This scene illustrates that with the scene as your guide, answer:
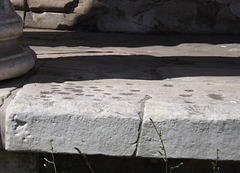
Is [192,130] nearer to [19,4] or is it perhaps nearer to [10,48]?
[10,48]

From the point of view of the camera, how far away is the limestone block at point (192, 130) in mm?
1588

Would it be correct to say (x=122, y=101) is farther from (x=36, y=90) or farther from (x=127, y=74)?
(x=127, y=74)

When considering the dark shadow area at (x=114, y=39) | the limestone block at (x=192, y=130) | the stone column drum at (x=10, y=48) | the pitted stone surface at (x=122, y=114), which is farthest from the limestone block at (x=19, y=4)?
the limestone block at (x=192, y=130)

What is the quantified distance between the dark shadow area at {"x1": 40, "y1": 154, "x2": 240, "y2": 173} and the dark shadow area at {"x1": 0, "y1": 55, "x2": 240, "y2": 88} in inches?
17.5

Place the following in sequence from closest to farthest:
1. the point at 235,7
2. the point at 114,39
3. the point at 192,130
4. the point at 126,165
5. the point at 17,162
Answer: the point at 192,130 < the point at 17,162 < the point at 126,165 < the point at 114,39 < the point at 235,7

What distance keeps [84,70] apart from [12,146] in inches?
33.7

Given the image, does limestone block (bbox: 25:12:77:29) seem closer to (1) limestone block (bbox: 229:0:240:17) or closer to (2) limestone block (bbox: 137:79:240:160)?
(1) limestone block (bbox: 229:0:240:17)

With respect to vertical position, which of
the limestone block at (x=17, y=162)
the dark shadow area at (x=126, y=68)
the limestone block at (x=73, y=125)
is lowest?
the limestone block at (x=17, y=162)

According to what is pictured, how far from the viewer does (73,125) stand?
63.2 inches

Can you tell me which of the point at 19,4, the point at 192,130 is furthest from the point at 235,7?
the point at 192,130

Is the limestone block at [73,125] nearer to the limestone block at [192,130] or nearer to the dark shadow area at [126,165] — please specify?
the limestone block at [192,130]

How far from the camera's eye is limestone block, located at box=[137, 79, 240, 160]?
1.59 meters

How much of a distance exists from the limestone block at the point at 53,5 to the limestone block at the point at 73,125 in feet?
10.5

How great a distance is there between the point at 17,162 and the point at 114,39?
8.64 ft
